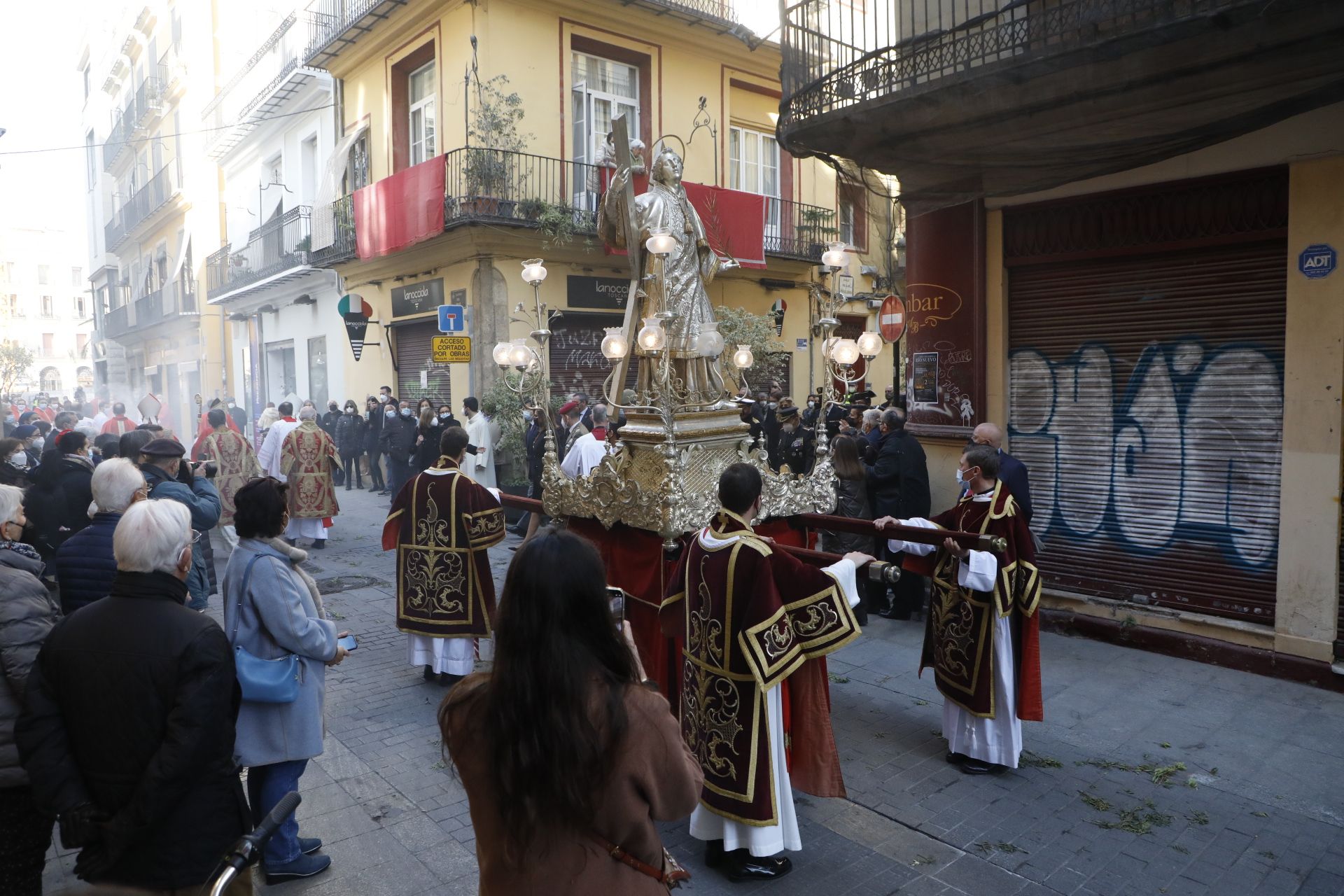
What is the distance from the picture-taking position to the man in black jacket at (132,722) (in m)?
2.68

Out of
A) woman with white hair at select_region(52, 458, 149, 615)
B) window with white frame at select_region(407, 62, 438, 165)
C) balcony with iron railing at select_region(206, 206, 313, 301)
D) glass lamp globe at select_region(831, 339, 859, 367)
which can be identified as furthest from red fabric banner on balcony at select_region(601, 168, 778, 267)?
woman with white hair at select_region(52, 458, 149, 615)

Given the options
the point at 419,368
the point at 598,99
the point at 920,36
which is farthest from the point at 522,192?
the point at 920,36

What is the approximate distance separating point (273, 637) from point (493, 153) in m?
12.5

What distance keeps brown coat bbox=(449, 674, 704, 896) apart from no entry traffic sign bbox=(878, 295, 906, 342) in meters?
7.46

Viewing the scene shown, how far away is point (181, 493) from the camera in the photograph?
554cm

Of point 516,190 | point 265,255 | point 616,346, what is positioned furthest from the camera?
point 265,255

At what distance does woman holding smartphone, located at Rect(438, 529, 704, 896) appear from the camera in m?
1.84

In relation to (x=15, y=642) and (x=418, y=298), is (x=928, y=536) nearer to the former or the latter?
(x=15, y=642)

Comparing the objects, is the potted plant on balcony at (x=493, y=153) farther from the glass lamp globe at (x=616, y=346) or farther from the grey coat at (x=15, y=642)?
the grey coat at (x=15, y=642)

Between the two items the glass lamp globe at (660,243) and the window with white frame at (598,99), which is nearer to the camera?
the glass lamp globe at (660,243)

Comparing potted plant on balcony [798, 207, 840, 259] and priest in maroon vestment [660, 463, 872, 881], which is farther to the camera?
potted plant on balcony [798, 207, 840, 259]

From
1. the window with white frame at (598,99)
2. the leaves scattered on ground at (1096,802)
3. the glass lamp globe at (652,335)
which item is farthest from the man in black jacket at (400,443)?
the leaves scattered on ground at (1096,802)

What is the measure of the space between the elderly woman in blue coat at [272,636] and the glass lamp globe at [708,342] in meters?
3.10

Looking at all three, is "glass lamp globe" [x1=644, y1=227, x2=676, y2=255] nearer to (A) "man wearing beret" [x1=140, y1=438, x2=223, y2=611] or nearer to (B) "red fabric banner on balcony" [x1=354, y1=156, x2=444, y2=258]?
(A) "man wearing beret" [x1=140, y1=438, x2=223, y2=611]
